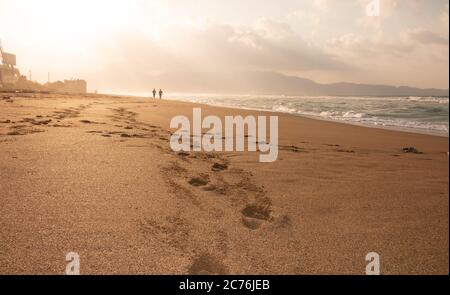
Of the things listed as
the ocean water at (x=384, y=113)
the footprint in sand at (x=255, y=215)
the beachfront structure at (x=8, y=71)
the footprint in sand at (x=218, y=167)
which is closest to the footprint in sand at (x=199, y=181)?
the footprint in sand at (x=218, y=167)

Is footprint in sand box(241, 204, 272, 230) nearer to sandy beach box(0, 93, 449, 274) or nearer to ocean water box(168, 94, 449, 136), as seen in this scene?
sandy beach box(0, 93, 449, 274)

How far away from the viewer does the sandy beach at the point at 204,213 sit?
6.53 ft

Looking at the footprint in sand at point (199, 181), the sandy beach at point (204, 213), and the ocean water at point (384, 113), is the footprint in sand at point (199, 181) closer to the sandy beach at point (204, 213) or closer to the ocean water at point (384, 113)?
the sandy beach at point (204, 213)

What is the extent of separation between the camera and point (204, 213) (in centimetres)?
270

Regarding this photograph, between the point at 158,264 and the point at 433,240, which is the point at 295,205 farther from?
the point at 158,264

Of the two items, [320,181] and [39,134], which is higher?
[39,134]

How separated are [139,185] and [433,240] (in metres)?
2.58

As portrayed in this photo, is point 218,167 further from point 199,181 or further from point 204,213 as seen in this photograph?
point 204,213

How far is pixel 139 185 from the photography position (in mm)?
3117

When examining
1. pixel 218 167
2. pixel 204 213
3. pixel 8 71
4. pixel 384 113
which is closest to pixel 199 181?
pixel 218 167

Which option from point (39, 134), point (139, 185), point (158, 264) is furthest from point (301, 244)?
point (39, 134)

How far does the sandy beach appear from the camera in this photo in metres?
1.99

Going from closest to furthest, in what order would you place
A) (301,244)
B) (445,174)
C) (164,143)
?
(301,244) < (445,174) < (164,143)
